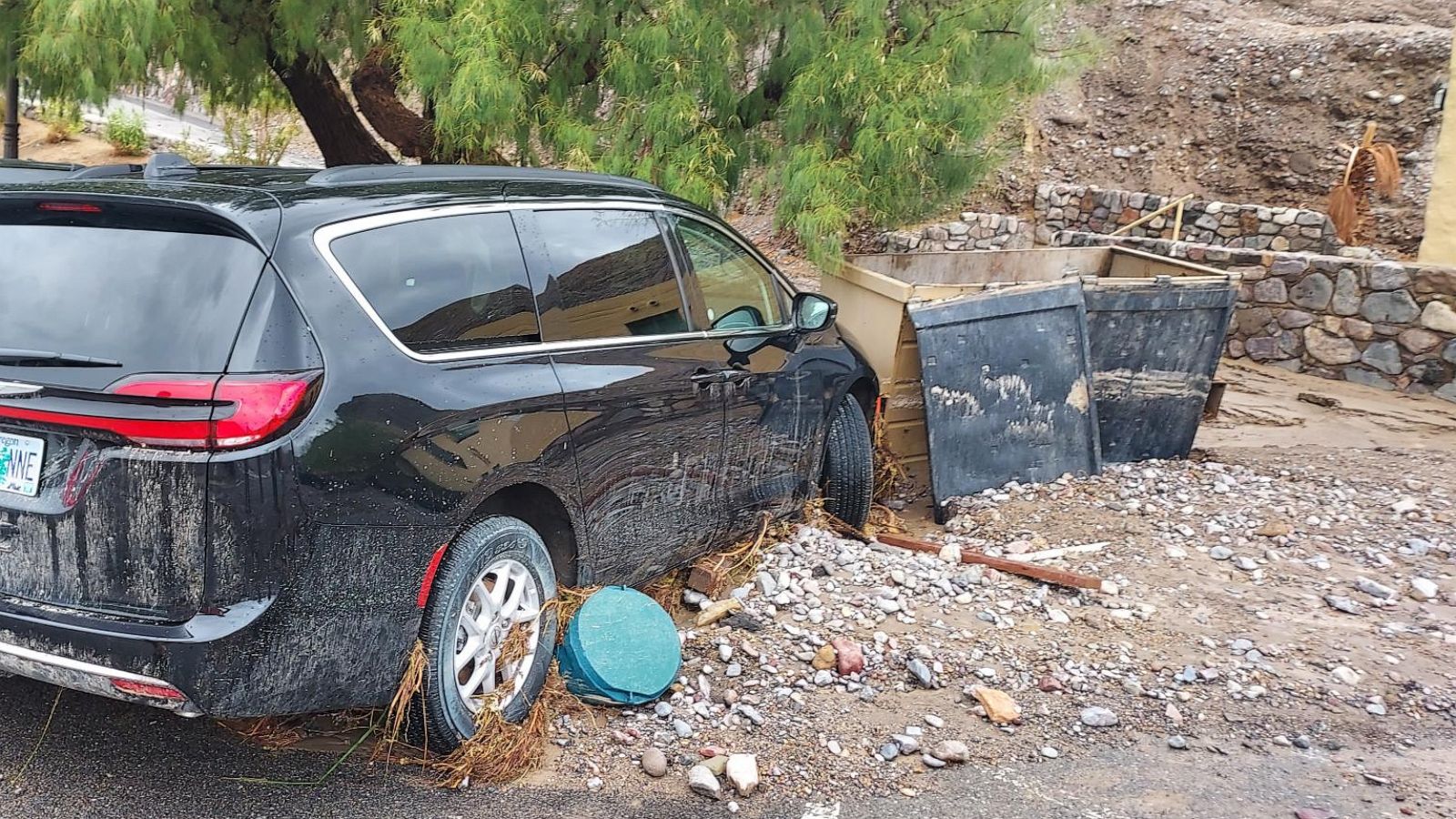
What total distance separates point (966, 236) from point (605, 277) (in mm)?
14296

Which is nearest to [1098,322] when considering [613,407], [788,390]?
[788,390]

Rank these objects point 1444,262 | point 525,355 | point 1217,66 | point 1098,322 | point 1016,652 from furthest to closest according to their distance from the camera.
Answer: point 1217,66 < point 1444,262 < point 1098,322 < point 1016,652 < point 525,355

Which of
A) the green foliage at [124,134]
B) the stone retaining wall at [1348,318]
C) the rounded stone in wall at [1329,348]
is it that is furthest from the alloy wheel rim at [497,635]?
the green foliage at [124,134]

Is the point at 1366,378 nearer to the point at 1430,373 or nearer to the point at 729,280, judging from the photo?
the point at 1430,373

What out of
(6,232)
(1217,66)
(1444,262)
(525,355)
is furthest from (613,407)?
(1217,66)

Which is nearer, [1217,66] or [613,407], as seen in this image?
[613,407]

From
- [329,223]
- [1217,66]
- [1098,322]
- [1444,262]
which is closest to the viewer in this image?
[329,223]

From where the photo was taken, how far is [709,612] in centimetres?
474

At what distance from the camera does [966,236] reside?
1783cm

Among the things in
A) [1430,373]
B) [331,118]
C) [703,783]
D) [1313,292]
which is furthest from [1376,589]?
[331,118]

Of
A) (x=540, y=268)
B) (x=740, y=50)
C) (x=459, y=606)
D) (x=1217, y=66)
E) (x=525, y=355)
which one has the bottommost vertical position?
(x=459, y=606)

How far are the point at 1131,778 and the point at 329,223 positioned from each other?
3.09 m

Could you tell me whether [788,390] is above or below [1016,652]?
above

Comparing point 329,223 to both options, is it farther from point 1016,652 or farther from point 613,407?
point 1016,652
